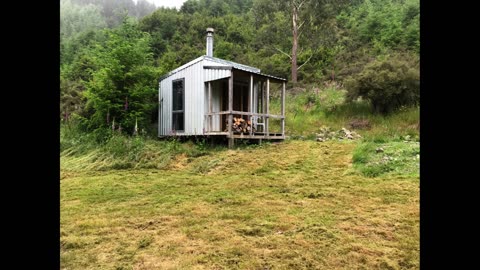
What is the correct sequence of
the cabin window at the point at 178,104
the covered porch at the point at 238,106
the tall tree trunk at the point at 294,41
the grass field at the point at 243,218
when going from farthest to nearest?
the tall tree trunk at the point at 294,41
the cabin window at the point at 178,104
the covered porch at the point at 238,106
the grass field at the point at 243,218

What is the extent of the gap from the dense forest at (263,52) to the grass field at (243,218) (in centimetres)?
184

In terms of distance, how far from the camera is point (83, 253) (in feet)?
8.38

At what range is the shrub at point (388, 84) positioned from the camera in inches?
368

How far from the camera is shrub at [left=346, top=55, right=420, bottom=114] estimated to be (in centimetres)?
934

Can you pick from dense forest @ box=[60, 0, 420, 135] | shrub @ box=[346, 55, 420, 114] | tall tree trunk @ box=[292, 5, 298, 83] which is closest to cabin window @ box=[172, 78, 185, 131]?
dense forest @ box=[60, 0, 420, 135]

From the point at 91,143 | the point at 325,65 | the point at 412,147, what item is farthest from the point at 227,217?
the point at 325,65

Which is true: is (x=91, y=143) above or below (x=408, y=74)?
below

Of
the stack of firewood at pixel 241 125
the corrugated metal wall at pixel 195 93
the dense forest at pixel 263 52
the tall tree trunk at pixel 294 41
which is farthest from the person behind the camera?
the tall tree trunk at pixel 294 41

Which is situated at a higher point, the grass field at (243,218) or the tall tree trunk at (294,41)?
the tall tree trunk at (294,41)

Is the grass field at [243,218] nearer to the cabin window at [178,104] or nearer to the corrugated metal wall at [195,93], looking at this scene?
the corrugated metal wall at [195,93]

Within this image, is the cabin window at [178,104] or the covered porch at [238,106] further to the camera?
the cabin window at [178,104]

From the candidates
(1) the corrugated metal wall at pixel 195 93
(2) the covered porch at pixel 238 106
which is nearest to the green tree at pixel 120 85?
(1) the corrugated metal wall at pixel 195 93
